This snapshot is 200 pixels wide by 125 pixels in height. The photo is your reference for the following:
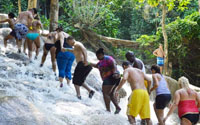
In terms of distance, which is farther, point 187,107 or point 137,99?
point 187,107

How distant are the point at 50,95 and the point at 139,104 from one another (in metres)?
2.77

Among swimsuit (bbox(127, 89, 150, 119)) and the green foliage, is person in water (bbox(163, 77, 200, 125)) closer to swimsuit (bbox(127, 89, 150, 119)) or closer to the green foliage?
swimsuit (bbox(127, 89, 150, 119))

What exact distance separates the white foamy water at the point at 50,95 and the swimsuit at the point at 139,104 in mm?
546

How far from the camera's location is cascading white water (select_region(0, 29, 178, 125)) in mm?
4973

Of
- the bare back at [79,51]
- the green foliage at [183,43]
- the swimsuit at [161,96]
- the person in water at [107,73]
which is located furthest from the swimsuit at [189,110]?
the green foliage at [183,43]

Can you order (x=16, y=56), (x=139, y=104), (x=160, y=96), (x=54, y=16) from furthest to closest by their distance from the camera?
(x=54, y=16) → (x=16, y=56) → (x=160, y=96) → (x=139, y=104)

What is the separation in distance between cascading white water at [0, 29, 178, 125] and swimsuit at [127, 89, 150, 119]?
1.81 ft

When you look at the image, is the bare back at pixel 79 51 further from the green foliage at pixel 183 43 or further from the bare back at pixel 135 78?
the green foliage at pixel 183 43

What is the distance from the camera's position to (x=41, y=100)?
23.0 feet

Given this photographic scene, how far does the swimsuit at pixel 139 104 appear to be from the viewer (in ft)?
18.8

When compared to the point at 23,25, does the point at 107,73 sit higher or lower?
lower

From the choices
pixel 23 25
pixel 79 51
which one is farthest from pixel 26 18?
pixel 79 51

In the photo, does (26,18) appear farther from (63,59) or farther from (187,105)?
(187,105)

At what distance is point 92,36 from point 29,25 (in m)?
7.82
